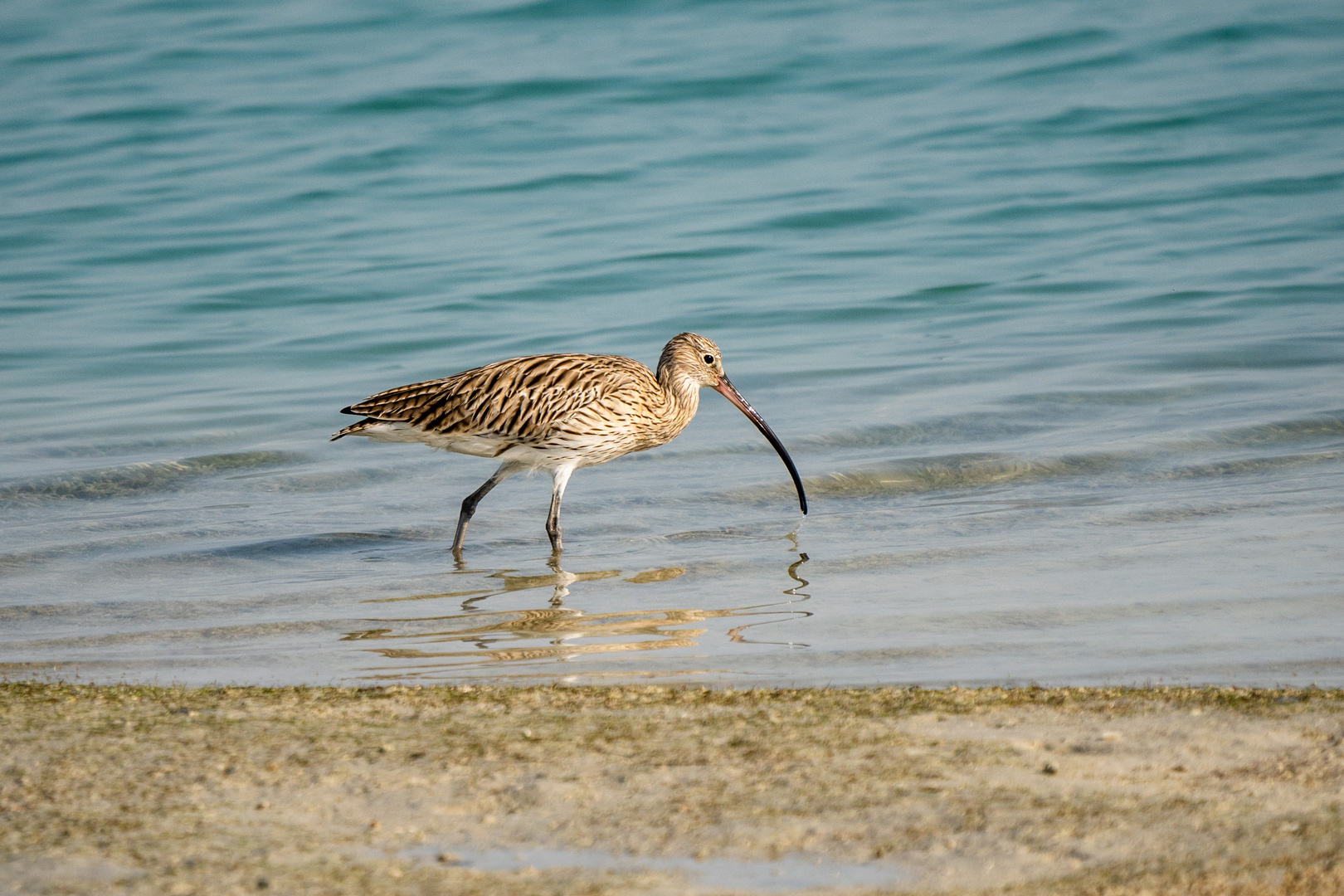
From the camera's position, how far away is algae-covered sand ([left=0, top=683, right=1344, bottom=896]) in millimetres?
3246

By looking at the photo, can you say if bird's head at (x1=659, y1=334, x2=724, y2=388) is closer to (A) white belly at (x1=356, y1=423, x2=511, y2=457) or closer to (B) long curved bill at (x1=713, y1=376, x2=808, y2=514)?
(B) long curved bill at (x1=713, y1=376, x2=808, y2=514)

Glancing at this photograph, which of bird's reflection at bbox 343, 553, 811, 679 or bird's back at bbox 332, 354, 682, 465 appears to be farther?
bird's back at bbox 332, 354, 682, 465

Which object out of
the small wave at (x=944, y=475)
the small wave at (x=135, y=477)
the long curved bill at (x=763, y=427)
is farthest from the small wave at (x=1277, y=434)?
the small wave at (x=135, y=477)

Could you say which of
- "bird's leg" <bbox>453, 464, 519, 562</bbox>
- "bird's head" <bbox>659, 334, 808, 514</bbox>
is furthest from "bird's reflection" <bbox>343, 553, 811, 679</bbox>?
"bird's head" <bbox>659, 334, 808, 514</bbox>

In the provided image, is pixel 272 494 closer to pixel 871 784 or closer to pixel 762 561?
pixel 762 561

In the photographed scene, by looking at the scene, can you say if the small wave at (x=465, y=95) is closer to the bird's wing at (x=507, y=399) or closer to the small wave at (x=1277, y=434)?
the bird's wing at (x=507, y=399)

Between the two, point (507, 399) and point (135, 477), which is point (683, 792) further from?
point (135, 477)

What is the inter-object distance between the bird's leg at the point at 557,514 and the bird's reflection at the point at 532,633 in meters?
0.84

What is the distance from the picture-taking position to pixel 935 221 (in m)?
18.4

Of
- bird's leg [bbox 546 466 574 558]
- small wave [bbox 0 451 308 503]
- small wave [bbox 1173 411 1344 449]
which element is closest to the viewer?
bird's leg [bbox 546 466 574 558]

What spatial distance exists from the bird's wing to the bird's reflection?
61.0 inches

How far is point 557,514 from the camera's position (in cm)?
784

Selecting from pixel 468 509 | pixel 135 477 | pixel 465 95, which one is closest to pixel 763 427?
pixel 468 509

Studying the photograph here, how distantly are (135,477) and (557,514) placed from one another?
3320mm
